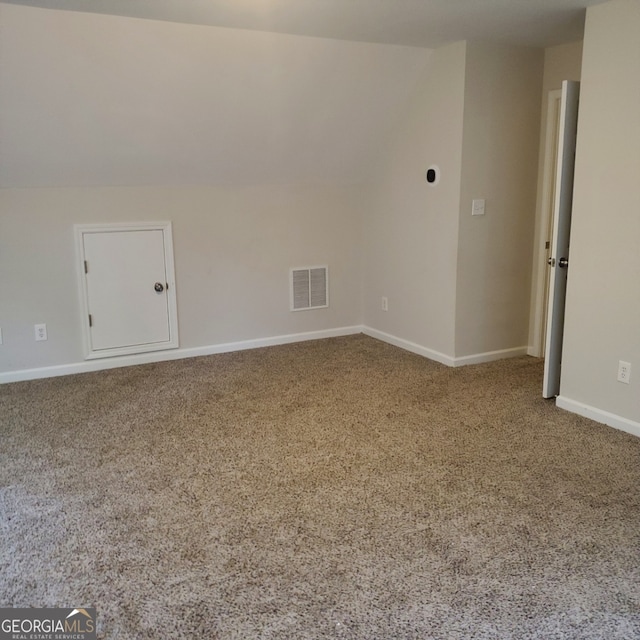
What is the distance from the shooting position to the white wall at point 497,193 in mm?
4078

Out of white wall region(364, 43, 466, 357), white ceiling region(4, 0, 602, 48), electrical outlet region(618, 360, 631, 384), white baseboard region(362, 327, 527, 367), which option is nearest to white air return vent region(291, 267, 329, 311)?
white wall region(364, 43, 466, 357)

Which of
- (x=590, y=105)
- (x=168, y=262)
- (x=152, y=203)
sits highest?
(x=590, y=105)

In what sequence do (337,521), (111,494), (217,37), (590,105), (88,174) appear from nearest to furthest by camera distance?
(337,521)
(111,494)
(590,105)
(217,37)
(88,174)

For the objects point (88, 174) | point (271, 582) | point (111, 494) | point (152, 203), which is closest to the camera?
→ point (271, 582)

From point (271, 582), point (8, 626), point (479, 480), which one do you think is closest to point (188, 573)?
point (271, 582)

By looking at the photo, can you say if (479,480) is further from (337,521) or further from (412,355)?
(412,355)

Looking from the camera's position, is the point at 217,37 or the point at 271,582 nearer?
the point at 271,582

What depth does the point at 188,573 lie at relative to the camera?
6.91ft

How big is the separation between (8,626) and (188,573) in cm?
56

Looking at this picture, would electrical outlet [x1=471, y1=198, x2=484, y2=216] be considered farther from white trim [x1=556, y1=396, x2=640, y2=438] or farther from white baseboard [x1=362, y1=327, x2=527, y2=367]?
white trim [x1=556, y1=396, x2=640, y2=438]

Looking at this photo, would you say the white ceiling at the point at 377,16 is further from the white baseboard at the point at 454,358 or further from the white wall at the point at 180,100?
the white baseboard at the point at 454,358

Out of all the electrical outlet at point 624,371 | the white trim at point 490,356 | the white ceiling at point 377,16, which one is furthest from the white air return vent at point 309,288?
the electrical outlet at point 624,371

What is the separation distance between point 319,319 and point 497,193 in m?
1.83

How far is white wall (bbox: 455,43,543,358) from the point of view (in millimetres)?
4078
